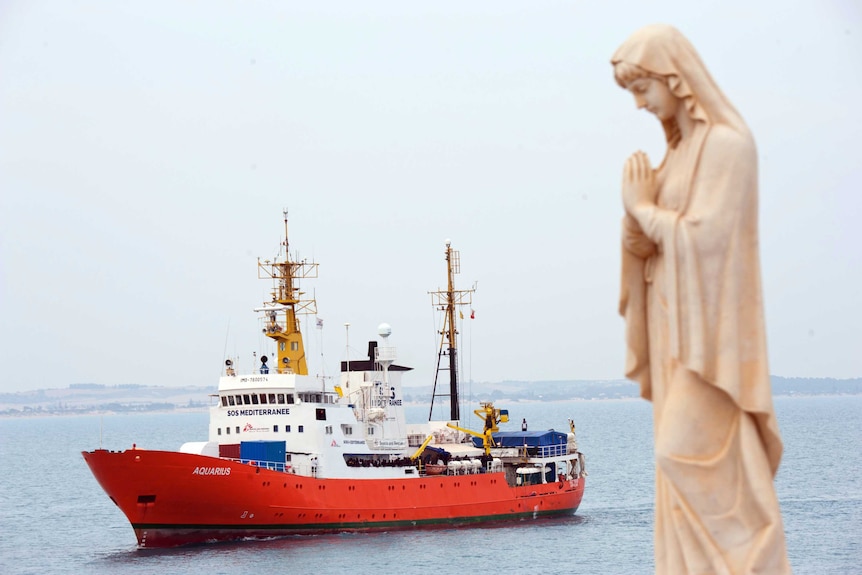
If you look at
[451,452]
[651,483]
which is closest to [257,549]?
[451,452]

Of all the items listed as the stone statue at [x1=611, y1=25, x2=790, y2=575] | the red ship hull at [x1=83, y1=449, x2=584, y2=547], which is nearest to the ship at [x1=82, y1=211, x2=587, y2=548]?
the red ship hull at [x1=83, y1=449, x2=584, y2=547]

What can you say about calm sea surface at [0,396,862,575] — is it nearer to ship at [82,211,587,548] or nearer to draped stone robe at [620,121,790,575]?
ship at [82,211,587,548]

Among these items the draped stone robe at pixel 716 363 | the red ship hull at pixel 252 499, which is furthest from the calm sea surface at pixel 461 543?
the draped stone robe at pixel 716 363

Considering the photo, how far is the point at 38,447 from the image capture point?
114 metres

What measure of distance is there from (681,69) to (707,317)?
1.19 meters

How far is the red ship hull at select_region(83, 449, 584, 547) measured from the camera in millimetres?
32812

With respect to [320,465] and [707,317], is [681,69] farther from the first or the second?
[320,465]

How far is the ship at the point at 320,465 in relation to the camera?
3322cm

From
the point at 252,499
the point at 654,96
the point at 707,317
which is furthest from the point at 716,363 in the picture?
the point at 252,499

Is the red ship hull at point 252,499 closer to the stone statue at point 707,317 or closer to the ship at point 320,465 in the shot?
the ship at point 320,465

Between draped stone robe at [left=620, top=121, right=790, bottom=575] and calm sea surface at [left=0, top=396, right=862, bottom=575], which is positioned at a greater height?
draped stone robe at [left=620, top=121, right=790, bottom=575]

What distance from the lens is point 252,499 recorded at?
1334 inches

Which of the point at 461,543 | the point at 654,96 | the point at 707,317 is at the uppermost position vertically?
the point at 654,96

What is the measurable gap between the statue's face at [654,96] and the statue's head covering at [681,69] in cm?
5
